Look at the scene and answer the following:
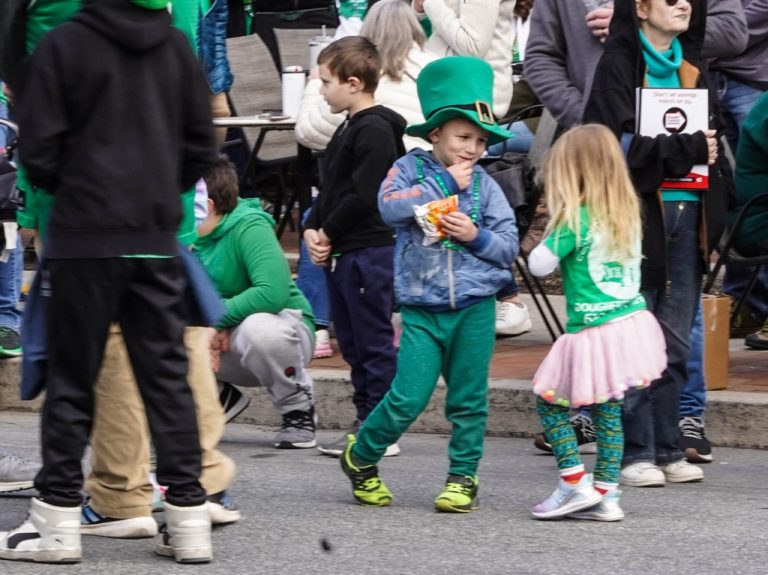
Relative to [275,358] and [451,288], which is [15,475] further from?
[451,288]

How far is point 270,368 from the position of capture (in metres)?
7.05

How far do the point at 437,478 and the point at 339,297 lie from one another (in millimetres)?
1029

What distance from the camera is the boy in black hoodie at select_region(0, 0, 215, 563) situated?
465 cm

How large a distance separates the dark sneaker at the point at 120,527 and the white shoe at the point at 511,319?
11.9 feet

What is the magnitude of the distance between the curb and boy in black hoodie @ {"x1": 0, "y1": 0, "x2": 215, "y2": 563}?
2624 millimetres

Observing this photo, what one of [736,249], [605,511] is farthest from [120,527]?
[736,249]

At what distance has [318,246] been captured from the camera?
22.7ft

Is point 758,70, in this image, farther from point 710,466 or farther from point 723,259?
point 710,466

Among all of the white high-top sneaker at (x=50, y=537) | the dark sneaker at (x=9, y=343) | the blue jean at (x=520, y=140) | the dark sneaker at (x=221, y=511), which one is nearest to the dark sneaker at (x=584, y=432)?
the dark sneaker at (x=221, y=511)

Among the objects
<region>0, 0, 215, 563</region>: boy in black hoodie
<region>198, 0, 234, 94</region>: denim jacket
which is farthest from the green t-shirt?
<region>198, 0, 234, 94</region>: denim jacket

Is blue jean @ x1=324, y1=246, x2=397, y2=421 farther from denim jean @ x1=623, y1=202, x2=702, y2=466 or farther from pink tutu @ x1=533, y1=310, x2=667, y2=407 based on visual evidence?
pink tutu @ x1=533, y1=310, x2=667, y2=407

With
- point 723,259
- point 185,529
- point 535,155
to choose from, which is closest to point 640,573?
point 185,529

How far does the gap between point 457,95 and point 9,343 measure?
11.3 feet

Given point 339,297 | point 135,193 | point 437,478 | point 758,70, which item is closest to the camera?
point 135,193
